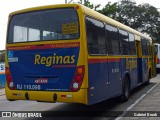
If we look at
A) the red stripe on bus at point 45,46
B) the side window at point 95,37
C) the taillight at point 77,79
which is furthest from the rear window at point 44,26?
the taillight at point 77,79

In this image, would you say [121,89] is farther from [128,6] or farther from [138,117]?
[128,6]

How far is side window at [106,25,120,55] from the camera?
10195 millimetres

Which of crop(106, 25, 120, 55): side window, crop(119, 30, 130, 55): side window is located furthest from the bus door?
crop(106, 25, 120, 55): side window

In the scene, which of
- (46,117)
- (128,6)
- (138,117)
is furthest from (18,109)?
(128,6)

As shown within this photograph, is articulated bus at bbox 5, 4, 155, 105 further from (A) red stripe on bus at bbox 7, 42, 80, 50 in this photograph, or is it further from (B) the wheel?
(B) the wheel

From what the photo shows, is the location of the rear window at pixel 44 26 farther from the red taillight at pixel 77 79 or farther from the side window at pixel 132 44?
the side window at pixel 132 44

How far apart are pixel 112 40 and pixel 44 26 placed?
2691mm

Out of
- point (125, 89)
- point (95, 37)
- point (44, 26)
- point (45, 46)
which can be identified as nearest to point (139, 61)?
point (125, 89)

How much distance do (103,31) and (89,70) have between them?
1.82 metres

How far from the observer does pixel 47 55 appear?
860cm

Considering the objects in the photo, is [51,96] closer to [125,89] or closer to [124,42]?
[125,89]

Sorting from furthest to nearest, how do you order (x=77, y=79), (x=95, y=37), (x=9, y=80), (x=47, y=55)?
(x=9, y=80), (x=95, y=37), (x=47, y=55), (x=77, y=79)

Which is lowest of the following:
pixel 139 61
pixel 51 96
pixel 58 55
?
pixel 51 96

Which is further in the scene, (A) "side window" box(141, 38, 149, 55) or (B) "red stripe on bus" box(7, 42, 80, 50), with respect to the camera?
(A) "side window" box(141, 38, 149, 55)
